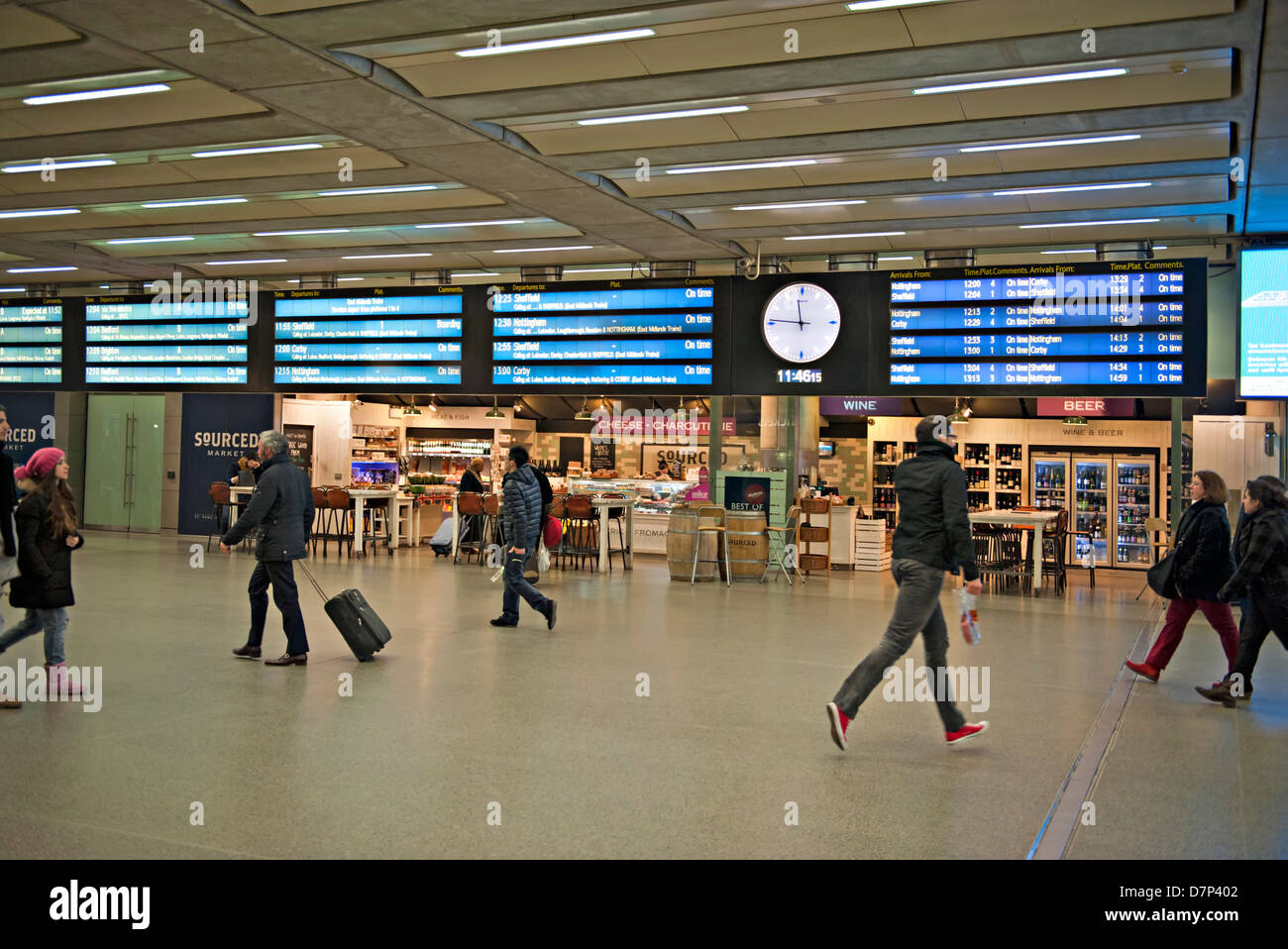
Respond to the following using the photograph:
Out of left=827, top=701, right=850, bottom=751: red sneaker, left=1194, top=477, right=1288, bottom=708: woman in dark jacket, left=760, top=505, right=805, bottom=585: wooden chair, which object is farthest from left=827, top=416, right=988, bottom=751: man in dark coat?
left=760, top=505, right=805, bottom=585: wooden chair

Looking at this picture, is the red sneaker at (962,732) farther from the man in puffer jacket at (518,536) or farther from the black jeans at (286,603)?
the black jeans at (286,603)

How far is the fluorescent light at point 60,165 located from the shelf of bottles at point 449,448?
12710 millimetres

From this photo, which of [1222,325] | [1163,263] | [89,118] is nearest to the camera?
[89,118]

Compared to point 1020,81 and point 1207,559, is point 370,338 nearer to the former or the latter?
point 1020,81

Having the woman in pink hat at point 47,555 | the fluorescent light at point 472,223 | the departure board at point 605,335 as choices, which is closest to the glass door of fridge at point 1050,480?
the departure board at point 605,335

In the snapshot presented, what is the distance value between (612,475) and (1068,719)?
13.9 m

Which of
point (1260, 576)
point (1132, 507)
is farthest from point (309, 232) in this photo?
point (1132, 507)

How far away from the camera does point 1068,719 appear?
6230 millimetres

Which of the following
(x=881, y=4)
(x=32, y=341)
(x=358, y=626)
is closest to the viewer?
(x=881, y=4)

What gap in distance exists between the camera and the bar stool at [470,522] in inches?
604

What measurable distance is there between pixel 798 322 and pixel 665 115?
5296 millimetres

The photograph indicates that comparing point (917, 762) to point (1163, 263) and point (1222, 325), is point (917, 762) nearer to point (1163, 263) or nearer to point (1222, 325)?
point (1163, 263)

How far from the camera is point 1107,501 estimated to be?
1856cm
